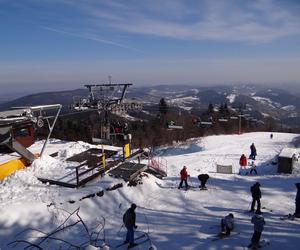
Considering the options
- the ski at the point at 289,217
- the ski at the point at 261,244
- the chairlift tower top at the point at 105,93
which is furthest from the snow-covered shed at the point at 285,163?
the ski at the point at 261,244

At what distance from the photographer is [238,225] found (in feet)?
45.0

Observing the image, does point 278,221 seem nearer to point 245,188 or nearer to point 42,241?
point 245,188

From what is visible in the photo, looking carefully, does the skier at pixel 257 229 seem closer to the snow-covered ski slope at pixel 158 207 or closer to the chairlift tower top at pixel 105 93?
the snow-covered ski slope at pixel 158 207

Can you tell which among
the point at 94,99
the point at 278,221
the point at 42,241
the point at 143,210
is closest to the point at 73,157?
the point at 94,99

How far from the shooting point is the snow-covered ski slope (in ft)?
41.8

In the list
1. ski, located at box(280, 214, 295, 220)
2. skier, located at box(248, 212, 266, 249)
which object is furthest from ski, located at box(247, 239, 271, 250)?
ski, located at box(280, 214, 295, 220)

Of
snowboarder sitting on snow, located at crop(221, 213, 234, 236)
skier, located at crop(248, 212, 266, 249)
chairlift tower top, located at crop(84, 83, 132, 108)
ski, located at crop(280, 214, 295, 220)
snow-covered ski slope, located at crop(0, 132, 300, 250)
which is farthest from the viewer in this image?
chairlift tower top, located at crop(84, 83, 132, 108)

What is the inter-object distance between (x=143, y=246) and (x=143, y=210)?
13.1 ft

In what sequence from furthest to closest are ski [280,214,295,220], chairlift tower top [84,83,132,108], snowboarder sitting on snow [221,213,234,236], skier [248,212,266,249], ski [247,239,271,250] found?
1. chairlift tower top [84,83,132,108]
2. ski [280,214,295,220]
3. snowboarder sitting on snow [221,213,234,236]
4. ski [247,239,271,250]
5. skier [248,212,266,249]

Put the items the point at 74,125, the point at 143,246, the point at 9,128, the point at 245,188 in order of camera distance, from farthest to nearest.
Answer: the point at 74,125 → the point at 245,188 → the point at 9,128 → the point at 143,246

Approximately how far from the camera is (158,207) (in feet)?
54.6

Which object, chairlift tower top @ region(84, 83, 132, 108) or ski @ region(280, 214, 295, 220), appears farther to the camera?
chairlift tower top @ region(84, 83, 132, 108)

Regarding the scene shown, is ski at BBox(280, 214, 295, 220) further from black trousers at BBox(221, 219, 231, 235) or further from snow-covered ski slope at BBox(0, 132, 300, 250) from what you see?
black trousers at BBox(221, 219, 231, 235)

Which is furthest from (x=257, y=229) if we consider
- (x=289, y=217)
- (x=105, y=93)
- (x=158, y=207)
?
(x=105, y=93)
